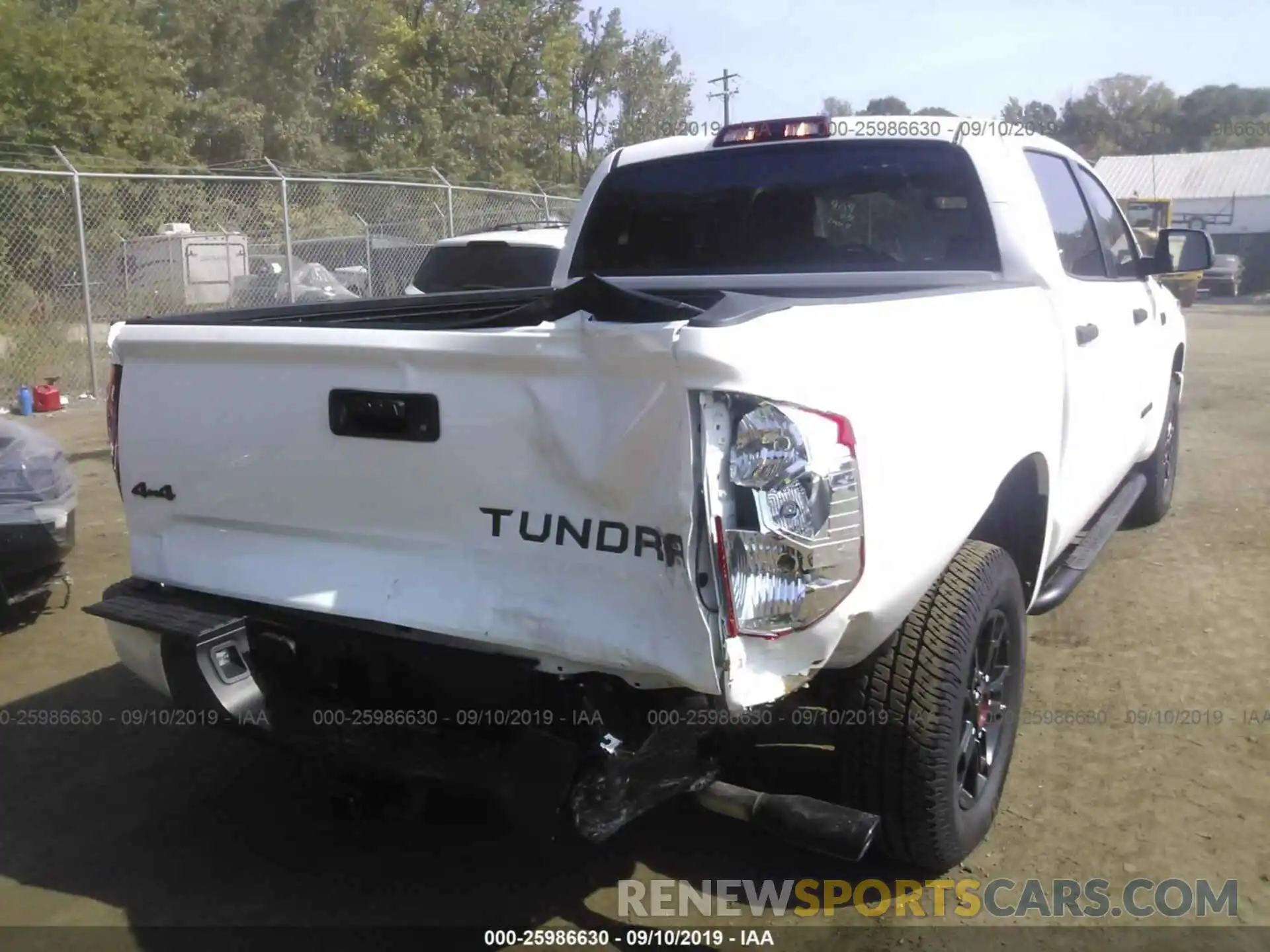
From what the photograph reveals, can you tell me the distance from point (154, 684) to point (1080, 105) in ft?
286

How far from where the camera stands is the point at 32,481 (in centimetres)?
468

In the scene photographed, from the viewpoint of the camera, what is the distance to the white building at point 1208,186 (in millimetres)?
40281

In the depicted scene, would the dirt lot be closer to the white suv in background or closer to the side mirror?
the side mirror

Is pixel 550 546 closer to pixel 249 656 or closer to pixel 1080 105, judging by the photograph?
pixel 249 656

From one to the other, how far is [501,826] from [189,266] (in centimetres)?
1152

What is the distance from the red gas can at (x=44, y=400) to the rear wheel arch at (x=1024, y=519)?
9.90 metres

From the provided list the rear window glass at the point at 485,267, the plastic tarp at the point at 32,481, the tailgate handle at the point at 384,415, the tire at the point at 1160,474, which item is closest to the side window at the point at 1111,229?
the tire at the point at 1160,474

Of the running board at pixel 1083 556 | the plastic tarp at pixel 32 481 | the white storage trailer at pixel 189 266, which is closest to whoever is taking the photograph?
the running board at pixel 1083 556

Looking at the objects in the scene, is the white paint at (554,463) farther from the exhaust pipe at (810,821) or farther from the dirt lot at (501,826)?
the dirt lot at (501,826)

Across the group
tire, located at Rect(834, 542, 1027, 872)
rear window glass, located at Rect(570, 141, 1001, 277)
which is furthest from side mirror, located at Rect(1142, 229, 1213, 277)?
tire, located at Rect(834, 542, 1027, 872)

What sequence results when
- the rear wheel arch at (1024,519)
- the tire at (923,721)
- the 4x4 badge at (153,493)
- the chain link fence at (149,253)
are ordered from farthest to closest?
the chain link fence at (149,253) < the rear wheel arch at (1024,519) < the 4x4 badge at (153,493) < the tire at (923,721)

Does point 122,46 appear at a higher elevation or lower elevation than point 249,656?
higher

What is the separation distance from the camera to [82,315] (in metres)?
12.3

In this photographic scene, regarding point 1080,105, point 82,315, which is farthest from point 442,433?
point 1080,105
